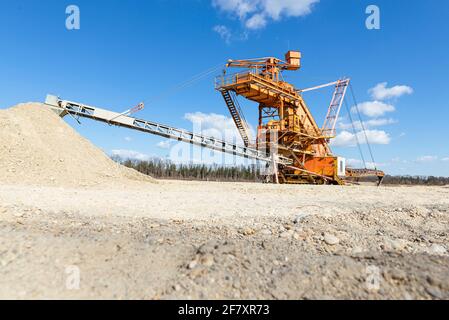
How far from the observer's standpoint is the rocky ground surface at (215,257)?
9.34 ft

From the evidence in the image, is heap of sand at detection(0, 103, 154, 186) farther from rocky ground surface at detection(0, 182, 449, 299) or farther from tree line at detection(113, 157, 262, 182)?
tree line at detection(113, 157, 262, 182)

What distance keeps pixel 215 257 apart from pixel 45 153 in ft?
38.1

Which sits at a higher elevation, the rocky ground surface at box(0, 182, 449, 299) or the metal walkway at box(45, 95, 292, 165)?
the metal walkway at box(45, 95, 292, 165)

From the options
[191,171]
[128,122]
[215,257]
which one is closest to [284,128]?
[128,122]

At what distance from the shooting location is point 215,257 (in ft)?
11.2

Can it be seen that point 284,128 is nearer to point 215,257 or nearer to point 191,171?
point 215,257

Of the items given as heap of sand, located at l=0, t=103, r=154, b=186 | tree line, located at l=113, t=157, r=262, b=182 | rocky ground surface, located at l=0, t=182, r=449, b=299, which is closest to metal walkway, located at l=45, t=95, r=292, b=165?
heap of sand, located at l=0, t=103, r=154, b=186

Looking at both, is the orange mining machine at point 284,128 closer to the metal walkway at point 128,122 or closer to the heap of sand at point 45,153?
the metal walkway at point 128,122

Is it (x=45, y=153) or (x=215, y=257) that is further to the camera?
(x=45, y=153)

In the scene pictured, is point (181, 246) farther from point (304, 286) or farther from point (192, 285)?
point (304, 286)

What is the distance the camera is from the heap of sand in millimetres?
10492

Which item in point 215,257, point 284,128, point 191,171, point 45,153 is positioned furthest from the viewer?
point 191,171

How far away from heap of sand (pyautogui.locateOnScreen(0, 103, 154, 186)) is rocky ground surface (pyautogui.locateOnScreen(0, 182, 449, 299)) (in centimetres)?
534
